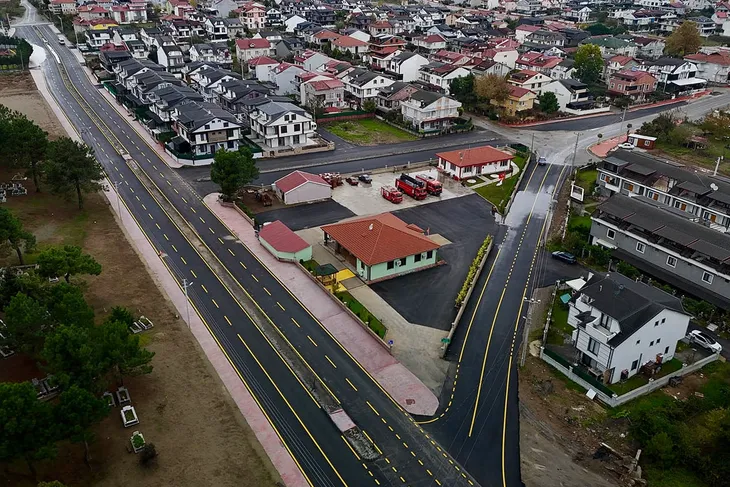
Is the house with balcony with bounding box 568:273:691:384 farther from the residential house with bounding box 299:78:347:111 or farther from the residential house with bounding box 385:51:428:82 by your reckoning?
the residential house with bounding box 385:51:428:82

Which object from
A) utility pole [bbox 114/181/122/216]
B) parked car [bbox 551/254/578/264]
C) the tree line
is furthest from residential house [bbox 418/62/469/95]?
the tree line

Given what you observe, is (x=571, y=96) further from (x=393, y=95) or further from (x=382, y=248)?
(x=382, y=248)

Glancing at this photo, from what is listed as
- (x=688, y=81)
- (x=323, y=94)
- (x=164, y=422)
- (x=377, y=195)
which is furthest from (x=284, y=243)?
(x=688, y=81)

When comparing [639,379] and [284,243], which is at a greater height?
[284,243]

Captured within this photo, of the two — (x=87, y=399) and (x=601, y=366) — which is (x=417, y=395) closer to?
(x=601, y=366)

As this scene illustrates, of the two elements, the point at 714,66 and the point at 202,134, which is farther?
the point at 714,66

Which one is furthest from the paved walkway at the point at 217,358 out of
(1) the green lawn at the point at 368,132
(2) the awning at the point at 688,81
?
(2) the awning at the point at 688,81
